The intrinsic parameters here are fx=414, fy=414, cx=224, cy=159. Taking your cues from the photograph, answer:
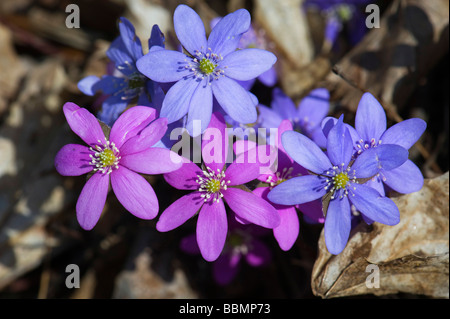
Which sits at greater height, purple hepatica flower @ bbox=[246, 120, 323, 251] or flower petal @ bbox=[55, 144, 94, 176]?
flower petal @ bbox=[55, 144, 94, 176]

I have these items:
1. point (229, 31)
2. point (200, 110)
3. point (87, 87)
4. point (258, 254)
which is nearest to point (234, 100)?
point (200, 110)

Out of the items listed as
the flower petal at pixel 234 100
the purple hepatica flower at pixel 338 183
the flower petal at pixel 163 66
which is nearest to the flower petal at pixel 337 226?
the purple hepatica flower at pixel 338 183

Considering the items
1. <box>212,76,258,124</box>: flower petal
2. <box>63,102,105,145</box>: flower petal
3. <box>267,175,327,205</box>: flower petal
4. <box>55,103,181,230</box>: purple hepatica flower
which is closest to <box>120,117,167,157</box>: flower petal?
<box>55,103,181,230</box>: purple hepatica flower

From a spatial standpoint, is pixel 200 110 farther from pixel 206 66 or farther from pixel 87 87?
pixel 87 87

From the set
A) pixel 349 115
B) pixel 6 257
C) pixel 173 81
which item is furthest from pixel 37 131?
pixel 349 115

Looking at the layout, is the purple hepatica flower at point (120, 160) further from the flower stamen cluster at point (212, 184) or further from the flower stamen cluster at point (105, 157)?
the flower stamen cluster at point (212, 184)

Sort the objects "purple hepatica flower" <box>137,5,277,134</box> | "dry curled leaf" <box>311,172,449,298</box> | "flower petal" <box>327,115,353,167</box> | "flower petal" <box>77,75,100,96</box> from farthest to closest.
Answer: "flower petal" <box>77,75,100,96</box>, "dry curled leaf" <box>311,172,449,298</box>, "purple hepatica flower" <box>137,5,277,134</box>, "flower petal" <box>327,115,353,167</box>

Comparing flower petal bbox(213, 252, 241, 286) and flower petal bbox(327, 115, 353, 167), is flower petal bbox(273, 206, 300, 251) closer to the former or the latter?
flower petal bbox(327, 115, 353, 167)
